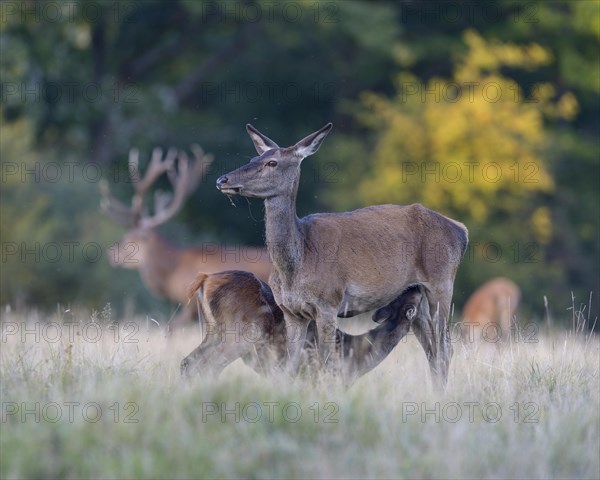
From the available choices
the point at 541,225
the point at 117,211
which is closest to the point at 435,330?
the point at 117,211

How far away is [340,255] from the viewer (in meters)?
9.30

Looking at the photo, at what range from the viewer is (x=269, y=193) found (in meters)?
9.16

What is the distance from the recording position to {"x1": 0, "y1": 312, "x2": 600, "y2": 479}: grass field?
255 inches

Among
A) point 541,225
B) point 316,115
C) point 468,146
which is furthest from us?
point 316,115

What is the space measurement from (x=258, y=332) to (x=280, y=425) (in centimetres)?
233

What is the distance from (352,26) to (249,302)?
18.5m

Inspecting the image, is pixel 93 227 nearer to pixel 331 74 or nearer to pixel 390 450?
pixel 331 74

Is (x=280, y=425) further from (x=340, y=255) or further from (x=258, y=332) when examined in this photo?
(x=340, y=255)

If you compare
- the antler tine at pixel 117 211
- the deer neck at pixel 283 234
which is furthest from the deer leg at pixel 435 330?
the antler tine at pixel 117 211

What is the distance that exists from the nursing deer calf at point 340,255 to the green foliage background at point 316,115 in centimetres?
1392

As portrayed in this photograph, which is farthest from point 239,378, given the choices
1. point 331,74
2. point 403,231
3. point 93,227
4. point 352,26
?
point 331,74

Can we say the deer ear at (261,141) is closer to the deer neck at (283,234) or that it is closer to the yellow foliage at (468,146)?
the deer neck at (283,234)

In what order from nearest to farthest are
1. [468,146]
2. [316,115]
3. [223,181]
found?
[223,181], [468,146], [316,115]

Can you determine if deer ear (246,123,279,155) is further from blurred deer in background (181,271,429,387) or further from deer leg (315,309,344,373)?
deer leg (315,309,344,373)
